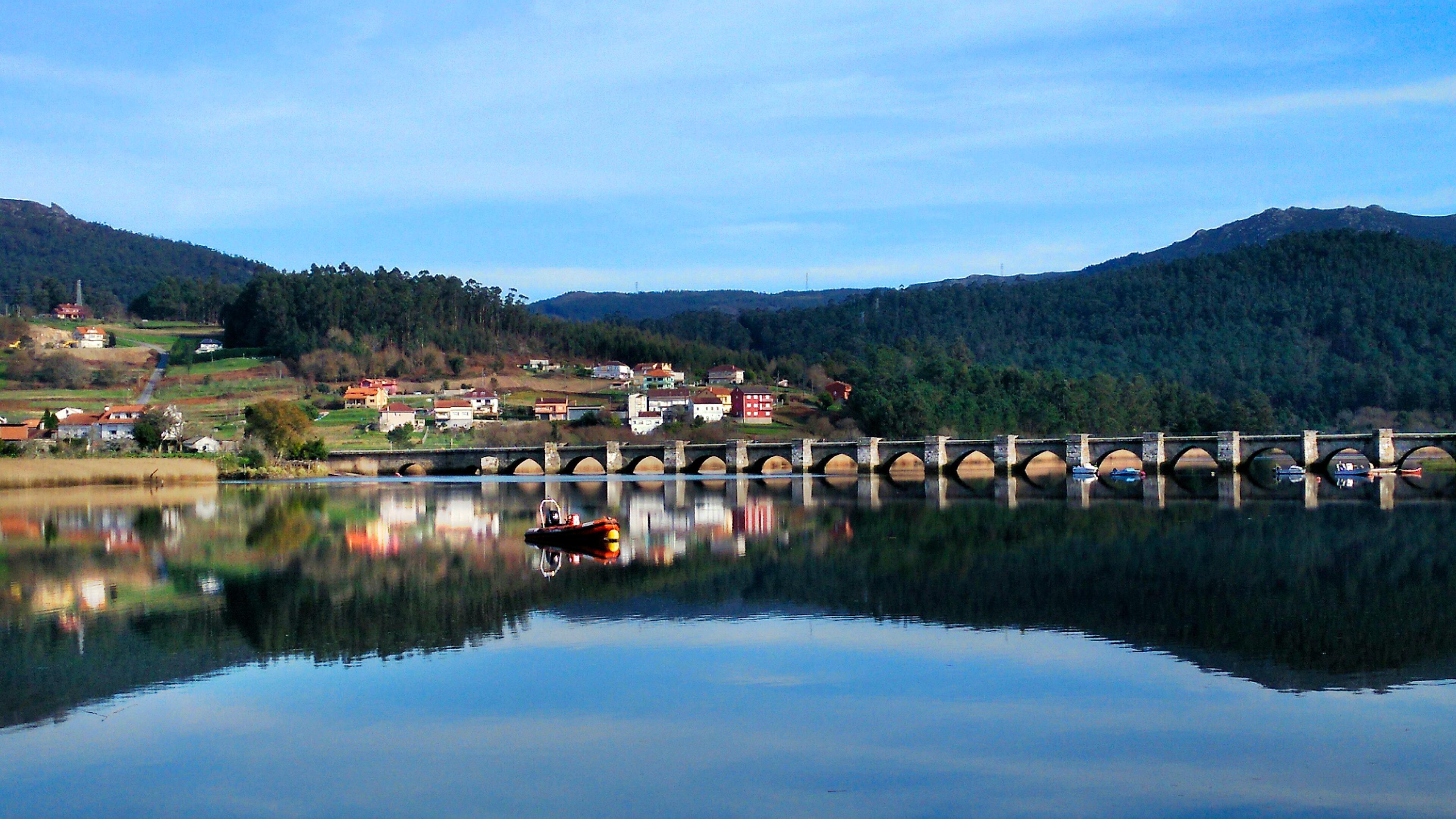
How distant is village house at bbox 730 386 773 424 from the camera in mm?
118688

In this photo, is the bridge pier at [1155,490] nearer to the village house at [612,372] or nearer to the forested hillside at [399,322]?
the village house at [612,372]

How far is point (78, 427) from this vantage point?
9681 cm

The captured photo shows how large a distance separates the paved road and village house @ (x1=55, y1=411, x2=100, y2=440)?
39.5 feet

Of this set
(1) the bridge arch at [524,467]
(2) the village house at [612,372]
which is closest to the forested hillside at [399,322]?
(2) the village house at [612,372]

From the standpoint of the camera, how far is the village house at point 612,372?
5418 inches

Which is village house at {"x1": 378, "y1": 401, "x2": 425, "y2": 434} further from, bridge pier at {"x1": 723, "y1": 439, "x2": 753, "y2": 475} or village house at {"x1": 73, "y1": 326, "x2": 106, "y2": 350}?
A: village house at {"x1": 73, "y1": 326, "x2": 106, "y2": 350}

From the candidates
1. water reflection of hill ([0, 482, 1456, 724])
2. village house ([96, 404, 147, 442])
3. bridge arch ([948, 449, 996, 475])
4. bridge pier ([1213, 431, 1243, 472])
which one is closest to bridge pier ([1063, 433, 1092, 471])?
bridge arch ([948, 449, 996, 475])

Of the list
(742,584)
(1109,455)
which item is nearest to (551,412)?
(1109,455)

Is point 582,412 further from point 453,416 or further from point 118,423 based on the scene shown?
point 118,423

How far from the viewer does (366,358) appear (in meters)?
130

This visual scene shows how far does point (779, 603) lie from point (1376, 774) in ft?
45.7

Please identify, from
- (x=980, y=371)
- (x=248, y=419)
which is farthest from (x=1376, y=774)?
(x=980, y=371)

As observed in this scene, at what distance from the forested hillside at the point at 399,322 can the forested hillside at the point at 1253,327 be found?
30.2 meters

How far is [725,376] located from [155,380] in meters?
58.7
